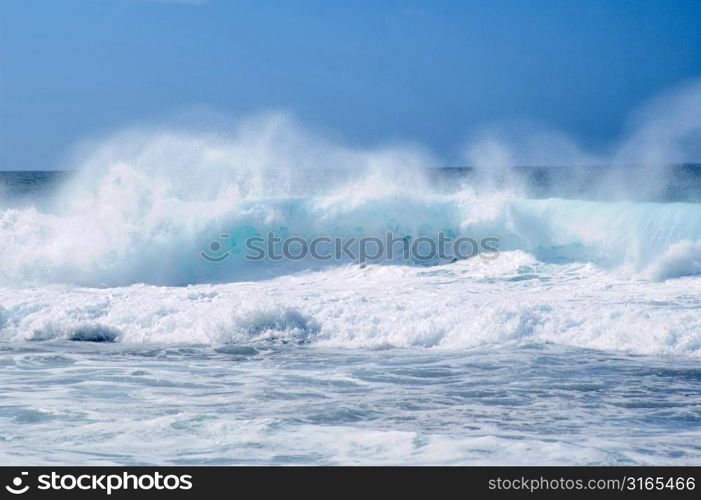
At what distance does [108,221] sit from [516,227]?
370 inches

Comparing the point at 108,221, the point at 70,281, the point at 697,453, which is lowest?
the point at 697,453

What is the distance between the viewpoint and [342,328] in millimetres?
13492

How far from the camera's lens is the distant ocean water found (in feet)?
25.1

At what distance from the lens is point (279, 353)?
40.5 ft

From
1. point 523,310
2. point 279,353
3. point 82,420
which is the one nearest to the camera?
point 82,420

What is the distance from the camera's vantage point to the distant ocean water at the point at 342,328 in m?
7.65

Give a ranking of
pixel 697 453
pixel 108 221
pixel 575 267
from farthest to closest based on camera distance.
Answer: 1. pixel 108 221
2. pixel 575 267
3. pixel 697 453

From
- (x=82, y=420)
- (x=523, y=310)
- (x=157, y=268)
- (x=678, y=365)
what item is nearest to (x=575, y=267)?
(x=523, y=310)

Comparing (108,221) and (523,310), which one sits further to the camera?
(108,221)

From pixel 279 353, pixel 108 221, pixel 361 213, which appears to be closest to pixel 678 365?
pixel 279 353

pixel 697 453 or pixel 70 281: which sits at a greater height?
pixel 70 281

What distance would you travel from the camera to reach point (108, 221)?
20.9 metres
